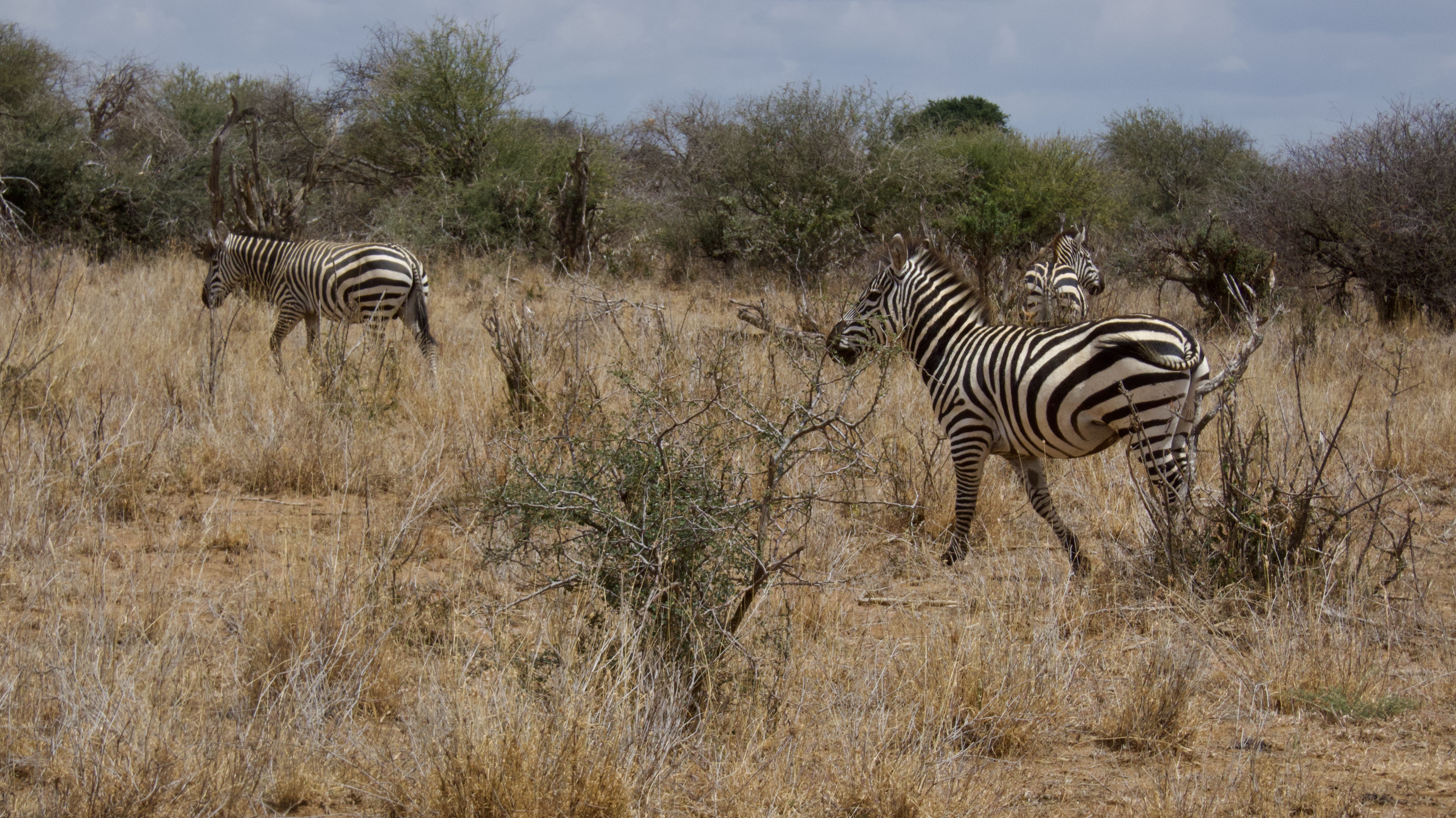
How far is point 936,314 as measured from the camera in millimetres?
5465

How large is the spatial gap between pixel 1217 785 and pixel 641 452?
176 centimetres

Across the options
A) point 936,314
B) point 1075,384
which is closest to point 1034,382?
point 1075,384

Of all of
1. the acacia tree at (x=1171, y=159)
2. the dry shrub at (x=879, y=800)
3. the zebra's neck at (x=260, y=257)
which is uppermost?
the acacia tree at (x=1171, y=159)

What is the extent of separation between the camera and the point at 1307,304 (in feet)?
35.1

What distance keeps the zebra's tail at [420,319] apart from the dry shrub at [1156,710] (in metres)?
6.31

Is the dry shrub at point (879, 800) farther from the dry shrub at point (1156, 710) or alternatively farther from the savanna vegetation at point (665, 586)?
the dry shrub at point (1156, 710)

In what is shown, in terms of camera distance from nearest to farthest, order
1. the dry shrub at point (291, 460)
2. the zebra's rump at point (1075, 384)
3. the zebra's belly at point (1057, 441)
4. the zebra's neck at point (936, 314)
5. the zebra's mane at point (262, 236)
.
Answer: the zebra's rump at point (1075, 384) → the zebra's belly at point (1057, 441) → the zebra's neck at point (936, 314) → the dry shrub at point (291, 460) → the zebra's mane at point (262, 236)

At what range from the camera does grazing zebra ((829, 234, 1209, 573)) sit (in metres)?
4.27

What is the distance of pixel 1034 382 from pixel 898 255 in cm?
151

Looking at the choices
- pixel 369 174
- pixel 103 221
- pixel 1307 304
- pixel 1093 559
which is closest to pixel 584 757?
pixel 1093 559

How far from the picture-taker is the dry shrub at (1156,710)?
3.06m

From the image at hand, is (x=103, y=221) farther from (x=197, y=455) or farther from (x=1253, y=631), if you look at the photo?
(x=1253, y=631)

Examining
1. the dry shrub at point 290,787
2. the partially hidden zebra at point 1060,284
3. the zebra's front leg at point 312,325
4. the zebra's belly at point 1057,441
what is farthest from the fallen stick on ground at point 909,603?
the zebra's front leg at point 312,325

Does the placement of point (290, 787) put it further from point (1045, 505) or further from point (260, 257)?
point (260, 257)
